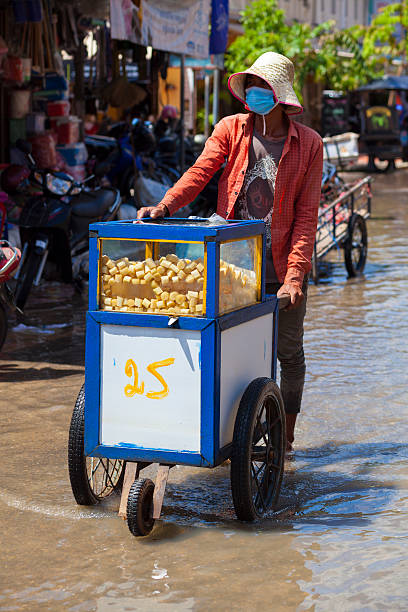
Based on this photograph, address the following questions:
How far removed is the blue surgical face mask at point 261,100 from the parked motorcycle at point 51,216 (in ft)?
13.5

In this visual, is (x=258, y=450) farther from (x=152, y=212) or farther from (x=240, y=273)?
(x=152, y=212)

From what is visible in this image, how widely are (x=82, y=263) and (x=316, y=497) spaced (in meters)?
5.49

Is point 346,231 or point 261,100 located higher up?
point 261,100

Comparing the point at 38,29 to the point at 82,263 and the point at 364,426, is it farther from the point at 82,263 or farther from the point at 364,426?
the point at 364,426

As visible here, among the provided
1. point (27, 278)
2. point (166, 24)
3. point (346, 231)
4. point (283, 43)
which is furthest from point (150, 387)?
point (283, 43)

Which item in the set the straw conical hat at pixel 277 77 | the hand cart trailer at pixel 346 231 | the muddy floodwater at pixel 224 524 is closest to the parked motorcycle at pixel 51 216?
the muddy floodwater at pixel 224 524

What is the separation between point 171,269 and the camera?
4.20 m

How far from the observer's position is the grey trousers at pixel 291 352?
206 inches

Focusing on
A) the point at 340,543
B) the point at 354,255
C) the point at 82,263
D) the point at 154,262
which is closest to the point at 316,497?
the point at 340,543

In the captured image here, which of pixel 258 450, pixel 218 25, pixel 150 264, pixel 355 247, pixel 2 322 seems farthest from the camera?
pixel 218 25

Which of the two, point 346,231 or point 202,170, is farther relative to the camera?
point 346,231

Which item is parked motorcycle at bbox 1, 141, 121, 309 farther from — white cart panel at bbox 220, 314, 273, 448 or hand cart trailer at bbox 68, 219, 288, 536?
hand cart trailer at bbox 68, 219, 288, 536

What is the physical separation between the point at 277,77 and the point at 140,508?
6.77ft

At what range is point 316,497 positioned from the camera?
15.8 ft
